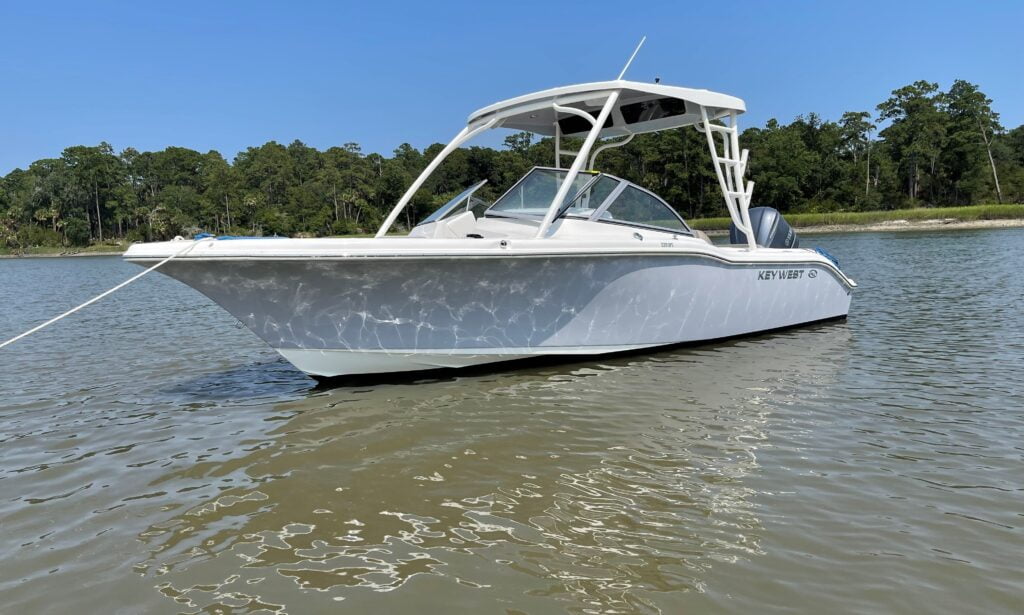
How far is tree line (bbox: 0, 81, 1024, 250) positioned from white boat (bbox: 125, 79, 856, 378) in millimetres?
54472

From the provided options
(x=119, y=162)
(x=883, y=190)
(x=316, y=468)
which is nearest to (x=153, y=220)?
(x=119, y=162)

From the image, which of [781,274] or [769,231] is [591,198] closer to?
[781,274]

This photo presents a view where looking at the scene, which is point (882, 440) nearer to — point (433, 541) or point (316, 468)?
point (433, 541)

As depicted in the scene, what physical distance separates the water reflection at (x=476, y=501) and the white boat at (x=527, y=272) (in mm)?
597

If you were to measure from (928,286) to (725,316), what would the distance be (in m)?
8.92

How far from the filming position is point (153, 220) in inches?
3794

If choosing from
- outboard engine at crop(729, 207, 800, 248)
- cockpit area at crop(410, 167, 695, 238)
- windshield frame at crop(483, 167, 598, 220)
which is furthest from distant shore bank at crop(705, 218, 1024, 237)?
windshield frame at crop(483, 167, 598, 220)

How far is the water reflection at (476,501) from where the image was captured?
Result: 277 cm

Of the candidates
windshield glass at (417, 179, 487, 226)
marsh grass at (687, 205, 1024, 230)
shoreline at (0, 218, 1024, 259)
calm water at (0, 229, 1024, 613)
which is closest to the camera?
calm water at (0, 229, 1024, 613)

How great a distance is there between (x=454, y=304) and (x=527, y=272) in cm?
78

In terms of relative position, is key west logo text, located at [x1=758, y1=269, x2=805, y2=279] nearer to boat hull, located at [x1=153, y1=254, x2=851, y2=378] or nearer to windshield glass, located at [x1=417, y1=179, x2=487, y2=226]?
boat hull, located at [x1=153, y1=254, x2=851, y2=378]

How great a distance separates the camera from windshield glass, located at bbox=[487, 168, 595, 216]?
717 cm

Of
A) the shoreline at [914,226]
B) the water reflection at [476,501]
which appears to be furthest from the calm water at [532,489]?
the shoreline at [914,226]

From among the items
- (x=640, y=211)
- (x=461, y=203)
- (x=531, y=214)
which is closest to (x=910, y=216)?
(x=640, y=211)
